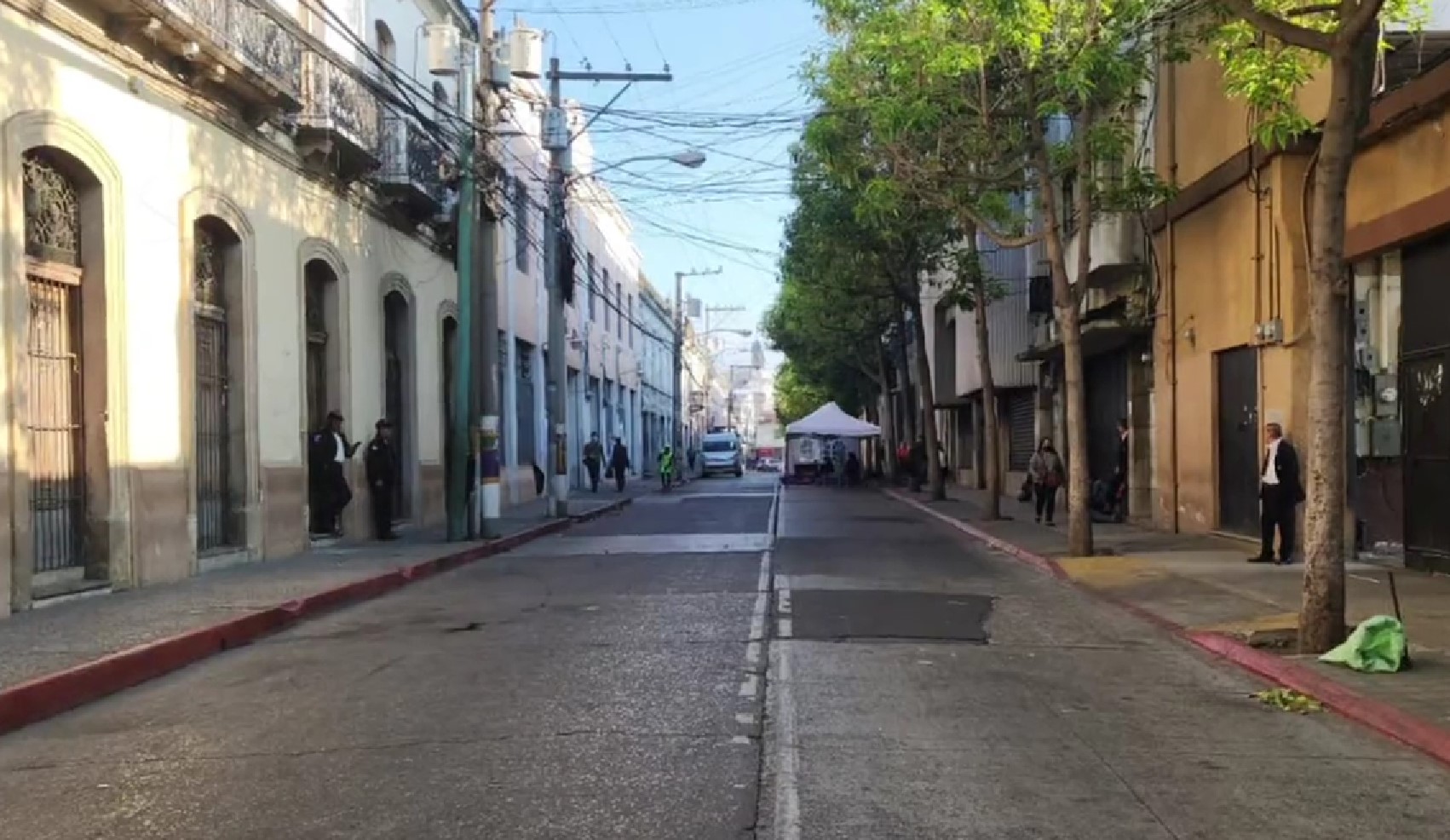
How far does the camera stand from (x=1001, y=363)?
3312 cm

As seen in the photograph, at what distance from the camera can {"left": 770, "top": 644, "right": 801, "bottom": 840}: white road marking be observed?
528 cm

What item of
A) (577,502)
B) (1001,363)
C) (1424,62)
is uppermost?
(1424,62)

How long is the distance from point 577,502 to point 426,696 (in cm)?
2363

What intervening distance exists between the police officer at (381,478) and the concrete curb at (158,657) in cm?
465

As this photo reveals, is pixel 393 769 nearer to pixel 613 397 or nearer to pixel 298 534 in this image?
pixel 298 534

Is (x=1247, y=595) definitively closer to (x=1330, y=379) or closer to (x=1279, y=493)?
(x=1279, y=493)

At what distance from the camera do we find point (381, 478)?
19.7 meters

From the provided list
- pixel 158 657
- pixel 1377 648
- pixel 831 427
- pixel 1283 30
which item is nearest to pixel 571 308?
pixel 831 427

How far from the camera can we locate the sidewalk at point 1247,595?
8.07 meters

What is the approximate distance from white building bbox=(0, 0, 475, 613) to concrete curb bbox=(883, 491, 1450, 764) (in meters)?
9.91

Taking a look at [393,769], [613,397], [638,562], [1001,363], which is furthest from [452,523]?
[613,397]

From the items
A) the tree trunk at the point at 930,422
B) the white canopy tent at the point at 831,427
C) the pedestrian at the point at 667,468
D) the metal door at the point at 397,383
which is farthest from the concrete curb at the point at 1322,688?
the white canopy tent at the point at 831,427

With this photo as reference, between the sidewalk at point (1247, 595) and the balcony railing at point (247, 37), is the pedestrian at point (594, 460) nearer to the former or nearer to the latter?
the sidewalk at point (1247, 595)

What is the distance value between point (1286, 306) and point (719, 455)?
157 feet
